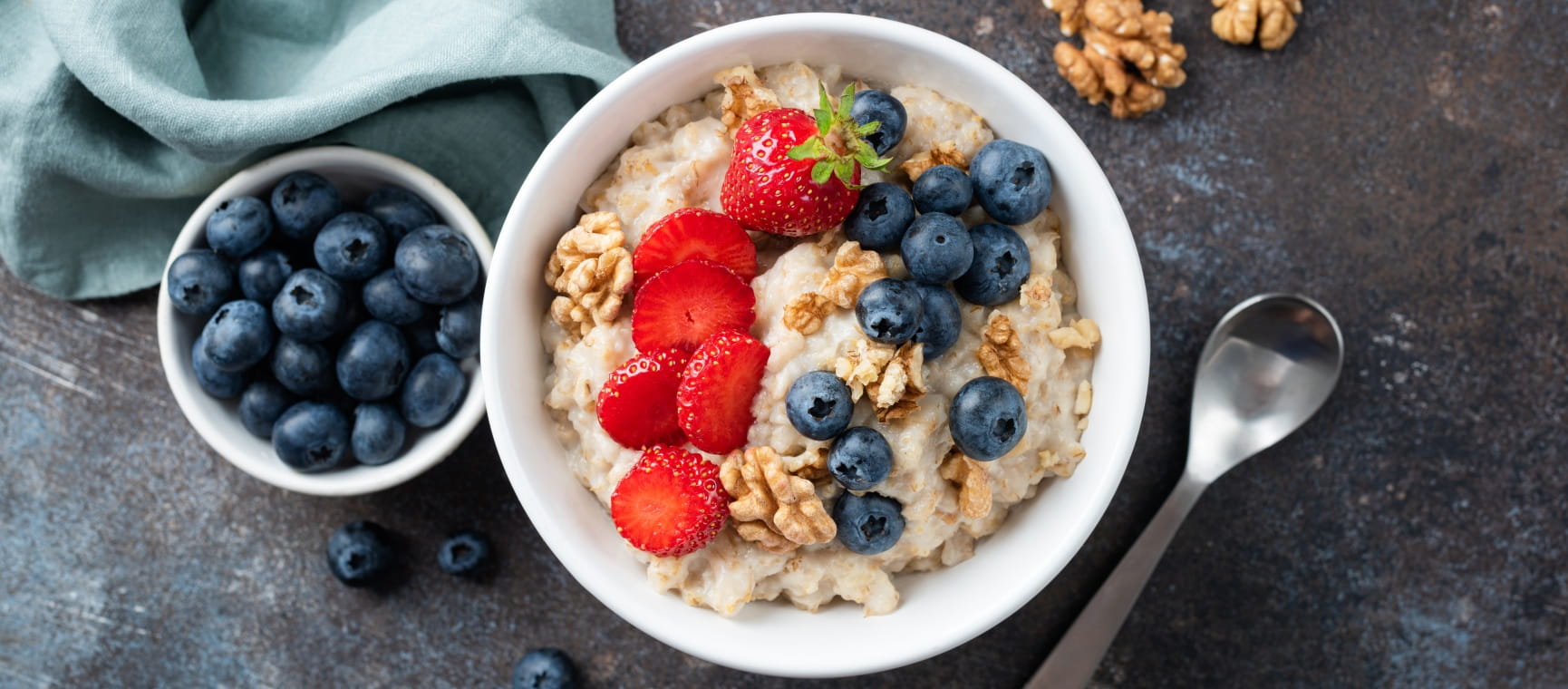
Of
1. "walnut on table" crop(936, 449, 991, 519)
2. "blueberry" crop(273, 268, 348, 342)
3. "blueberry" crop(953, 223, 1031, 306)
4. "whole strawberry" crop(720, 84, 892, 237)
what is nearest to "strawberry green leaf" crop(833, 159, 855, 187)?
"whole strawberry" crop(720, 84, 892, 237)

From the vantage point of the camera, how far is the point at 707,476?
1.62 meters

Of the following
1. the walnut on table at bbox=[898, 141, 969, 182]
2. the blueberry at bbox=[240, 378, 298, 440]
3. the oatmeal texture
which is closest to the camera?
the oatmeal texture

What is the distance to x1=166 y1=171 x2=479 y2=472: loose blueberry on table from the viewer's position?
200 centimetres

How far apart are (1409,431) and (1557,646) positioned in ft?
1.91

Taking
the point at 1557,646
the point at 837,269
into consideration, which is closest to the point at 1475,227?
the point at 1557,646

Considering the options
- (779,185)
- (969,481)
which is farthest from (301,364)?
(969,481)

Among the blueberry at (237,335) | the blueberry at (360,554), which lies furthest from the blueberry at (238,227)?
the blueberry at (360,554)

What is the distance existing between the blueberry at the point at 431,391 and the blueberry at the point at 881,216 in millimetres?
900

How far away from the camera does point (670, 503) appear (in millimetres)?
1602

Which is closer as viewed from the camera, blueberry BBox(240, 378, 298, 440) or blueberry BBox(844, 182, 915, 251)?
blueberry BBox(844, 182, 915, 251)

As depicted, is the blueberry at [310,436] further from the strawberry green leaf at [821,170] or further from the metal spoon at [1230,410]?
the metal spoon at [1230,410]

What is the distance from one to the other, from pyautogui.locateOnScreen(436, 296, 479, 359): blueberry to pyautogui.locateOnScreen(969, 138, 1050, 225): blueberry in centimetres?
101

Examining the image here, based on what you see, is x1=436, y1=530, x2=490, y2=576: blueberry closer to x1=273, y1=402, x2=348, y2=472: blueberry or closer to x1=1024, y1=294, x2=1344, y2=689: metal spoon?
x1=273, y1=402, x2=348, y2=472: blueberry

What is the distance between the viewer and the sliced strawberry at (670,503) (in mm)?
1595
